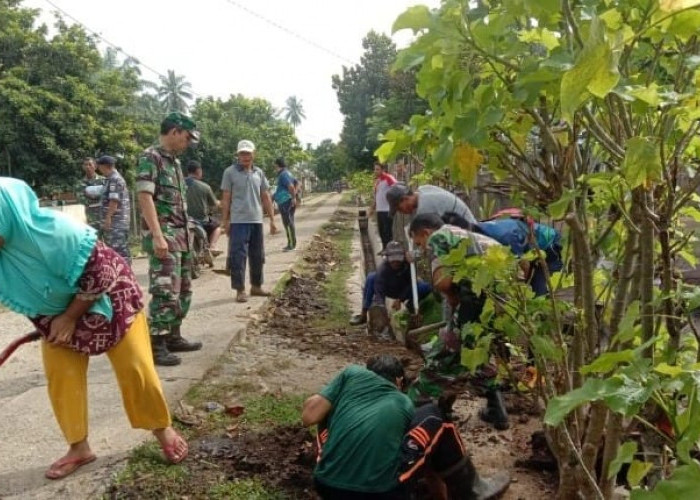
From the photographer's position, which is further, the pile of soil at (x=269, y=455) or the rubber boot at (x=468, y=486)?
the pile of soil at (x=269, y=455)

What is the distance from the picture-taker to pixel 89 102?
18.4 m

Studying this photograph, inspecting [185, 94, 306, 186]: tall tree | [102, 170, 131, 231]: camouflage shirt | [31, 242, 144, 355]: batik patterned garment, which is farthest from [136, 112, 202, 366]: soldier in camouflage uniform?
[185, 94, 306, 186]: tall tree

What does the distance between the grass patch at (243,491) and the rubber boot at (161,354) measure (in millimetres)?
1764

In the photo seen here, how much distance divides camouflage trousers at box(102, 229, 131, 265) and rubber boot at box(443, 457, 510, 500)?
5621 mm

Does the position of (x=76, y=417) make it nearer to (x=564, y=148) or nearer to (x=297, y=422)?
(x=297, y=422)

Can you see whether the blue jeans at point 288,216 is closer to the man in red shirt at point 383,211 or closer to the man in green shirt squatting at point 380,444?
the man in red shirt at point 383,211

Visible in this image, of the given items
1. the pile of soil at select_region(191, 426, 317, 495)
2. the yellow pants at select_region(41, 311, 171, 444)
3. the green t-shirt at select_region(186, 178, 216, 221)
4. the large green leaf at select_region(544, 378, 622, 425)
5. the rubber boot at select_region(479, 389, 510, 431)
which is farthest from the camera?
the green t-shirt at select_region(186, 178, 216, 221)

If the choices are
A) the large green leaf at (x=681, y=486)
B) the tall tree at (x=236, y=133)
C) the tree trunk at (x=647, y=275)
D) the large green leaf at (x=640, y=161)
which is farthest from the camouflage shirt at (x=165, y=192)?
the tall tree at (x=236, y=133)

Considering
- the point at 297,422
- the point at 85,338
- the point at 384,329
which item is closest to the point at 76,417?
the point at 85,338

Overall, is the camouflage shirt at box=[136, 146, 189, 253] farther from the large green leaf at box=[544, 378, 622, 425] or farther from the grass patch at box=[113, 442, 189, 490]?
the large green leaf at box=[544, 378, 622, 425]

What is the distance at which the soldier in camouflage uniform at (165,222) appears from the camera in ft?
14.9

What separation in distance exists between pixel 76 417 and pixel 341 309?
16.3 feet

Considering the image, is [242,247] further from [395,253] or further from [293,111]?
[293,111]

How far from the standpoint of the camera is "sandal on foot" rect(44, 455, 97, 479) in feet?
9.95
